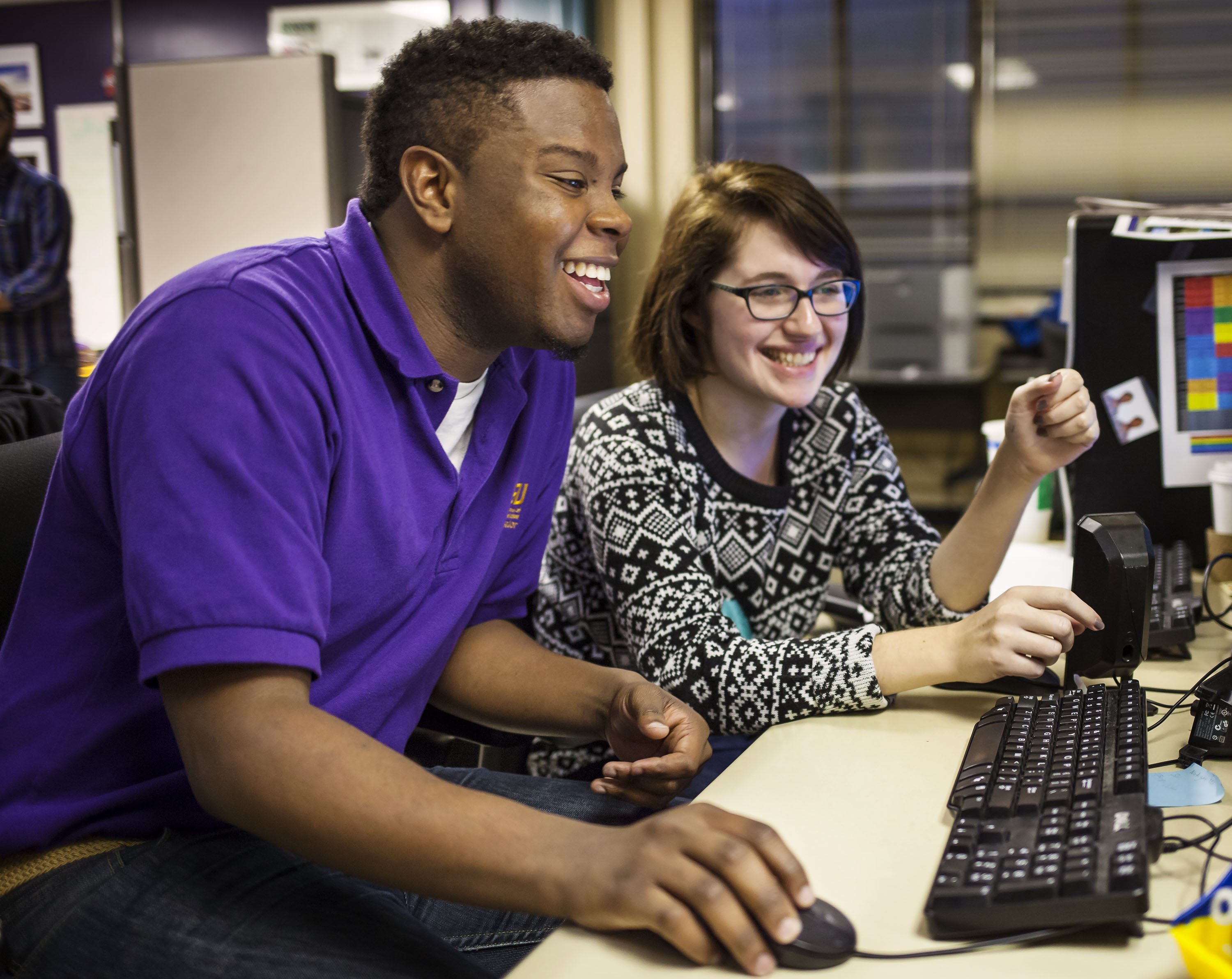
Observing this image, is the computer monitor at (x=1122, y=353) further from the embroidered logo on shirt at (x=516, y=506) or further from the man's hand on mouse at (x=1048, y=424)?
the embroidered logo on shirt at (x=516, y=506)

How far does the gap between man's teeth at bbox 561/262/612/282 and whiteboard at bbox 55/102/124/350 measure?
5685 millimetres

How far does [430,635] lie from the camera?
1021 mm

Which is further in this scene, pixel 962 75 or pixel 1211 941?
pixel 962 75

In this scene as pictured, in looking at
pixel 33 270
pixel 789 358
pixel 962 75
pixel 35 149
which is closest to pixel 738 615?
pixel 789 358

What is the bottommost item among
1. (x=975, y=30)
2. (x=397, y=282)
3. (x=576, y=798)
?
(x=576, y=798)

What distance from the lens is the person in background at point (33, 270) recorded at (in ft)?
11.8

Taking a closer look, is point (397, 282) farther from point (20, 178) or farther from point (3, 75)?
point (3, 75)

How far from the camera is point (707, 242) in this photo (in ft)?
4.81

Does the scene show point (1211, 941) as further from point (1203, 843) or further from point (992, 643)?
point (992, 643)

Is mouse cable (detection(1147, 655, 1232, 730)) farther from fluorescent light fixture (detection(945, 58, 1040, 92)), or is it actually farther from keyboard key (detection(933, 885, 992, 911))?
fluorescent light fixture (detection(945, 58, 1040, 92))

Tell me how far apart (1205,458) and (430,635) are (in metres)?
1.23

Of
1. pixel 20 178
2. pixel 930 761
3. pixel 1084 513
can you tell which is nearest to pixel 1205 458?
pixel 1084 513

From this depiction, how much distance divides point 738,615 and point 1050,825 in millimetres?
712

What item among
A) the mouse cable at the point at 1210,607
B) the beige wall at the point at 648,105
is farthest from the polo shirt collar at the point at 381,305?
the beige wall at the point at 648,105
